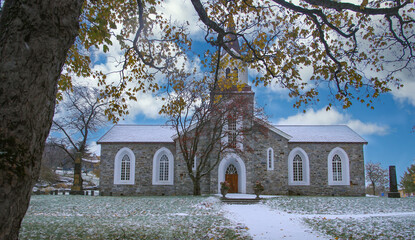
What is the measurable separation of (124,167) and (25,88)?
24679 millimetres

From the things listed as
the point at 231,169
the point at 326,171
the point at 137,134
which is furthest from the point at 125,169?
the point at 326,171

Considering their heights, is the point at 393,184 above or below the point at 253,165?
below

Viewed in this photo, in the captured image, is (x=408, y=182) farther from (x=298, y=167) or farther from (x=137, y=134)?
(x=137, y=134)

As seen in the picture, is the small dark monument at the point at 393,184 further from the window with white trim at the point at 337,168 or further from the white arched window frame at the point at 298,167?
the white arched window frame at the point at 298,167

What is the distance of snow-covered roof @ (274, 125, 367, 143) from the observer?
2636cm

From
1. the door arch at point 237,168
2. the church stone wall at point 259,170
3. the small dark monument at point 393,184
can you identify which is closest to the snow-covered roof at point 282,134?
the church stone wall at point 259,170

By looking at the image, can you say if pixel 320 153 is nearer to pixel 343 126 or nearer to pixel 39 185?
pixel 343 126

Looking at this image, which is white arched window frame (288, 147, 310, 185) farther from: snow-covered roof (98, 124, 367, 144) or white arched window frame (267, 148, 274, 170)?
white arched window frame (267, 148, 274, 170)

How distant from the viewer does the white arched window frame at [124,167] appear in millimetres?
25844

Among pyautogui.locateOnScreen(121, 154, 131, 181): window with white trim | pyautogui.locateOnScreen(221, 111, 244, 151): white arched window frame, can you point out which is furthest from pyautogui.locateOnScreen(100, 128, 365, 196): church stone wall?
pyautogui.locateOnScreen(121, 154, 131, 181): window with white trim

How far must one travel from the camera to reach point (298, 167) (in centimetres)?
2609

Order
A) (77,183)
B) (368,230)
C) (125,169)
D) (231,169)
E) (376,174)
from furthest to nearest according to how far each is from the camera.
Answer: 1. (376,174)
2. (125,169)
3. (231,169)
4. (77,183)
5. (368,230)

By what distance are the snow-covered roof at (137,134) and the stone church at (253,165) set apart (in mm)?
90

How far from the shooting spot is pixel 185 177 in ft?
81.1
